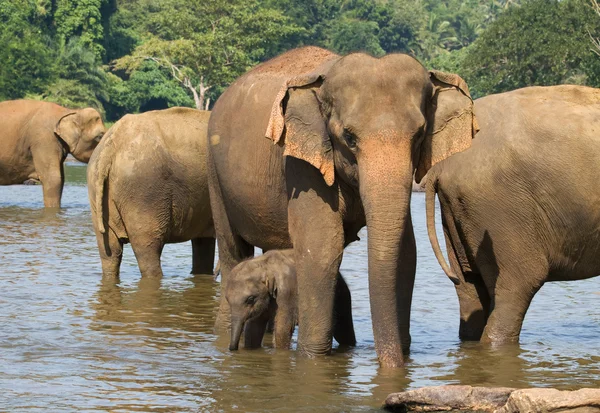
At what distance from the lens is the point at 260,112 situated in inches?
304

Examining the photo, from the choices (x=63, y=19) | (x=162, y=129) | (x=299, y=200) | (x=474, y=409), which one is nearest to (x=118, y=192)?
(x=162, y=129)

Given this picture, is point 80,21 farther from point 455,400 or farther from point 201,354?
point 455,400

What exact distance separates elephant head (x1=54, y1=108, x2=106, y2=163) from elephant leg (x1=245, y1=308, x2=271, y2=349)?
1206 centimetres

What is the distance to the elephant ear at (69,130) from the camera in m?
19.7

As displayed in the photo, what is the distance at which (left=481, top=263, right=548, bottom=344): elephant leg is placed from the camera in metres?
7.55

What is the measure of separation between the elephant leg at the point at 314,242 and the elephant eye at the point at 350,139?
47cm

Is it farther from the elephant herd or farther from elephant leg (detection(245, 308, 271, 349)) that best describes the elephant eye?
elephant leg (detection(245, 308, 271, 349))

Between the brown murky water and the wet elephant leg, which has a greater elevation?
the wet elephant leg

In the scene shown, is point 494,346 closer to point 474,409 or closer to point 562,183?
point 562,183

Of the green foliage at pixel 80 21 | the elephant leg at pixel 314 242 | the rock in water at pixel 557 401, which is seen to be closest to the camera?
the rock in water at pixel 557 401

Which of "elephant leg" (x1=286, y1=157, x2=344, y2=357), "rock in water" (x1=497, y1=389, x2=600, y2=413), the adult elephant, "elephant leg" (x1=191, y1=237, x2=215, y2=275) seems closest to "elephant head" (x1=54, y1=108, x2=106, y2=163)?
"elephant leg" (x1=191, y1=237, x2=215, y2=275)

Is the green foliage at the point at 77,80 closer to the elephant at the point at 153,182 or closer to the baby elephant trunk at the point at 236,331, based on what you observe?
the elephant at the point at 153,182

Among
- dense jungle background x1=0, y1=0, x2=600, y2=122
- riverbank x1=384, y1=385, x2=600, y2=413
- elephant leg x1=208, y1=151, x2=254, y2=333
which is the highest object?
dense jungle background x1=0, y1=0, x2=600, y2=122

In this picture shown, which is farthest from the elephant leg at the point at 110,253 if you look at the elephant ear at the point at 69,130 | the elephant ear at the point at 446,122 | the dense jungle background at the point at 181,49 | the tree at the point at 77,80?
the tree at the point at 77,80
